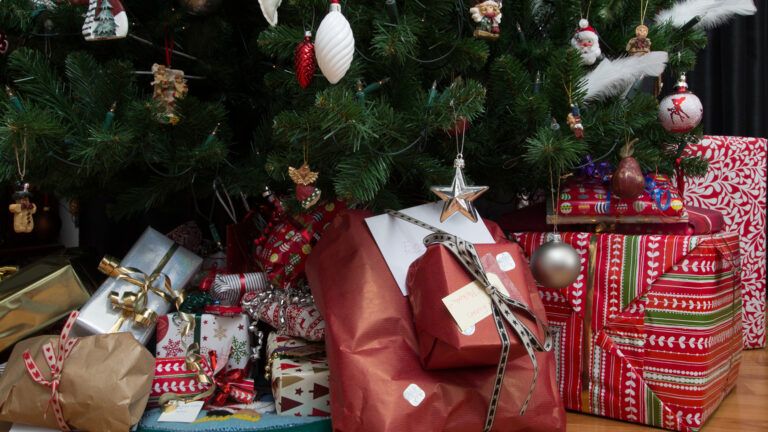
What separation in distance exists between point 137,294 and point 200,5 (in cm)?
45

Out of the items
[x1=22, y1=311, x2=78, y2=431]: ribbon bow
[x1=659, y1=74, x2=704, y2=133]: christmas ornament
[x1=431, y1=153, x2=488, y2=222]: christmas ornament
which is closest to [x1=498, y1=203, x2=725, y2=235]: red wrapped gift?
[x1=659, y1=74, x2=704, y2=133]: christmas ornament

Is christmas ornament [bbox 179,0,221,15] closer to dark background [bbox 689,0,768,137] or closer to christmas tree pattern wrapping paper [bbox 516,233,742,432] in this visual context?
christmas tree pattern wrapping paper [bbox 516,233,742,432]

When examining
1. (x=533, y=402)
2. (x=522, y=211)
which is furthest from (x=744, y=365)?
(x=533, y=402)

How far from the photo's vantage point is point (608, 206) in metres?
1.00

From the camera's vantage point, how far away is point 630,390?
94cm

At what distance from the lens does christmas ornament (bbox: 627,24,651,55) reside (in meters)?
1.02

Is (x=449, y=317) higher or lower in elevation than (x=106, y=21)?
lower

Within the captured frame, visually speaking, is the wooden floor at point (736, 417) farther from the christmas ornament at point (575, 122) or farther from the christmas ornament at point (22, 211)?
the christmas ornament at point (22, 211)

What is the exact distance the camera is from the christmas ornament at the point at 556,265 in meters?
0.89

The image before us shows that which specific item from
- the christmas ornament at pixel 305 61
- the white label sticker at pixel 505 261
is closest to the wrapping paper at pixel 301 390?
the white label sticker at pixel 505 261

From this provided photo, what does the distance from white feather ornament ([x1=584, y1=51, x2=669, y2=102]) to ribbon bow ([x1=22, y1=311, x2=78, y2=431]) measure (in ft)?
2.74

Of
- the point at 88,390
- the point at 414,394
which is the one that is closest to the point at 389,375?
the point at 414,394

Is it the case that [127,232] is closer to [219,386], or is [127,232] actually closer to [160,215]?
[160,215]

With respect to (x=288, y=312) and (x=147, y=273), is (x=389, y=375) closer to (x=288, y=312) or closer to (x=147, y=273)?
(x=288, y=312)
